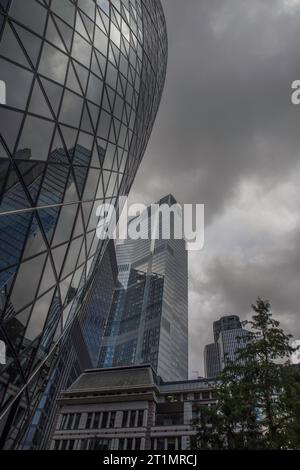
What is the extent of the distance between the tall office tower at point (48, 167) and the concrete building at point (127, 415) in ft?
168

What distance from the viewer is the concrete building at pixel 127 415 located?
57156 mm

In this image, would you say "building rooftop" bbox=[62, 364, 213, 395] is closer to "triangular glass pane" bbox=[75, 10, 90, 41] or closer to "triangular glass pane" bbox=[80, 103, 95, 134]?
"triangular glass pane" bbox=[80, 103, 95, 134]

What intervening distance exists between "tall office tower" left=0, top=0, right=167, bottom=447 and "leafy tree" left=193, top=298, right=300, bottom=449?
8798 millimetres

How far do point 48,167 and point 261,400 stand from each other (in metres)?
13.9

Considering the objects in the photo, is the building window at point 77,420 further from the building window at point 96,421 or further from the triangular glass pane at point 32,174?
the triangular glass pane at point 32,174

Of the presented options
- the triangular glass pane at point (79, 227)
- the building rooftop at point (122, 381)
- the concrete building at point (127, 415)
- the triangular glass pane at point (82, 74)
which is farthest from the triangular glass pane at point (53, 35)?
the building rooftop at point (122, 381)

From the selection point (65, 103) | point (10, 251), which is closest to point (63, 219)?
point (10, 251)

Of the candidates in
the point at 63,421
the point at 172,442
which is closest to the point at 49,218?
the point at 172,442

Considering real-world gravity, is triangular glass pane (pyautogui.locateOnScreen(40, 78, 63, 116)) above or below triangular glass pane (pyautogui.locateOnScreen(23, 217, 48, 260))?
above

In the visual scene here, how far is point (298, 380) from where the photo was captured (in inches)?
684

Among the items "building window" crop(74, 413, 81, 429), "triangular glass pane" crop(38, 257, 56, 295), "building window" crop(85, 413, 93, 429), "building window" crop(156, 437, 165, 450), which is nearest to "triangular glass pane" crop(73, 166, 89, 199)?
"triangular glass pane" crop(38, 257, 56, 295)

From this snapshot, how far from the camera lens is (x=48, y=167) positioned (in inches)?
447

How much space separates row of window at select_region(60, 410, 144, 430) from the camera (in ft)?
195

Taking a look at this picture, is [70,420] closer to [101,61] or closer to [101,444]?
[101,444]
